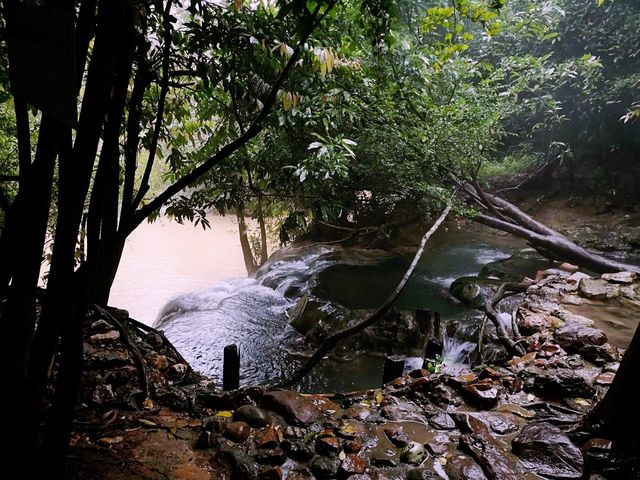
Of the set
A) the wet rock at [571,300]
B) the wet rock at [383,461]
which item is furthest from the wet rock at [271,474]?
the wet rock at [571,300]

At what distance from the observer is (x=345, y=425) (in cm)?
Result: 273

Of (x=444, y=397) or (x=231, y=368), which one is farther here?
(x=231, y=368)

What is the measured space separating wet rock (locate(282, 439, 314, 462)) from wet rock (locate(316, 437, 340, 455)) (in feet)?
0.24

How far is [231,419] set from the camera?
8.86ft

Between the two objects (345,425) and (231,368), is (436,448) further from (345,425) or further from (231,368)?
(231,368)

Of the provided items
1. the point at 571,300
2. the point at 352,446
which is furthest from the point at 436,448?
the point at 571,300

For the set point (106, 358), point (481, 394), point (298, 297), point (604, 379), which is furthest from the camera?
point (298, 297)

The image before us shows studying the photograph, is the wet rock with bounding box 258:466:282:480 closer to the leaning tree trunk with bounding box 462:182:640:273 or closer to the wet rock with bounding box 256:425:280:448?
the wet rock with bounding box 256:425:280:448

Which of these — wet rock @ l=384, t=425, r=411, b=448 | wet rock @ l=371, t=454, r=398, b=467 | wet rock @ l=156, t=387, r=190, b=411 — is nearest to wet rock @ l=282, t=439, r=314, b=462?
wet rock @ l=371, t=454, r=398, b=467

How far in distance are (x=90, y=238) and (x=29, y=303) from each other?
1.23ft

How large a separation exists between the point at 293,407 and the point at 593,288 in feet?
18.3

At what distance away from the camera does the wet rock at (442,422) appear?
9.05 ft

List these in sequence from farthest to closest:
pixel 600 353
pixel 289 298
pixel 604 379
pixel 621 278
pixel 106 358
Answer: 1. pixel 289 298
2. pixel 621 278
3. pixel 600 353
4. pixel 604 379
5. pixel 106 358

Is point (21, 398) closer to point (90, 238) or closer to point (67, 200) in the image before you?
point (90, 238)
